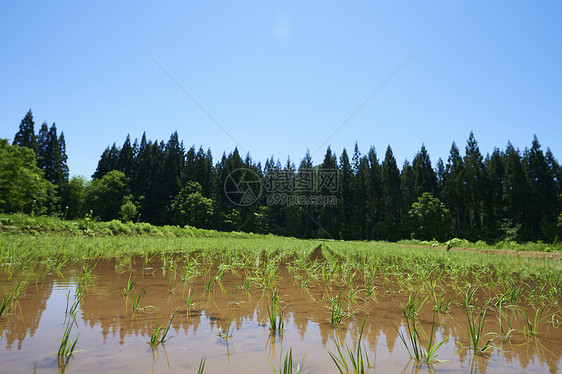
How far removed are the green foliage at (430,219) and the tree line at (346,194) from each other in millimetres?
143

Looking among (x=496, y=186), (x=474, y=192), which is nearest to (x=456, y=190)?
(x=474, y=192)

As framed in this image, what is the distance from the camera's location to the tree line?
4284cm

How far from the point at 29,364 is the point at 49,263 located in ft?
13.5

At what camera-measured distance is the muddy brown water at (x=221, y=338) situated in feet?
4.90

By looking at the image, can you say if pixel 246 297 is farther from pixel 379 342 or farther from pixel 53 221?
pixel 53 221

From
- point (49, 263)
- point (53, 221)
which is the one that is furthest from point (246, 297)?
point (53, 221)

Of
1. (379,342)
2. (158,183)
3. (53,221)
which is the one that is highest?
(158,183)

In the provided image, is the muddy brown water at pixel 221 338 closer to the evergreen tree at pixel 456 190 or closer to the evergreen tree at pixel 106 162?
the evergreen tree at pixel 456 190

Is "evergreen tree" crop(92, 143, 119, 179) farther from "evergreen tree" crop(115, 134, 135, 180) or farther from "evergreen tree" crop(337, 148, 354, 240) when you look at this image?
"evergreen tree" crop(337, 148, 354, 240)

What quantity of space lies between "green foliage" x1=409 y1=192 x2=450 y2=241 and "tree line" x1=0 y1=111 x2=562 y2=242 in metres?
0.14

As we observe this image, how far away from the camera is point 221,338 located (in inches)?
73.8

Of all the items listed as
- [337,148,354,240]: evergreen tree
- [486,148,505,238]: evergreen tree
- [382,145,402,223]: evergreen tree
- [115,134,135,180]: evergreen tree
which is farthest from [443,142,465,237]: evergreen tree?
[115,134,135,180]: evergreen tree

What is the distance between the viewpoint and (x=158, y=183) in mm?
55625

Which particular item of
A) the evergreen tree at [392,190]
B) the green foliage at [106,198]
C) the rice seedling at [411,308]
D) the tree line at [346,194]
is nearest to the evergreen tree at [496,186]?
the tree line at [346,194]
